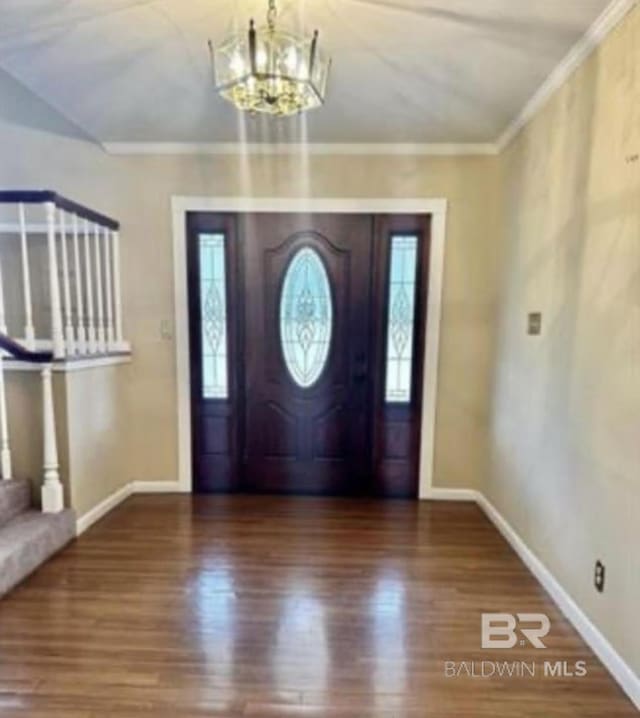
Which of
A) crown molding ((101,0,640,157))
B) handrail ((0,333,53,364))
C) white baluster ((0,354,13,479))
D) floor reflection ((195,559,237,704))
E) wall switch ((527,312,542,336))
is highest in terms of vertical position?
crown molding ((101,0,640,157))

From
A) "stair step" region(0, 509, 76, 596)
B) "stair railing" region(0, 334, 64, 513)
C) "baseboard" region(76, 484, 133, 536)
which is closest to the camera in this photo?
"stair step" region(0, 509, 76, 596)

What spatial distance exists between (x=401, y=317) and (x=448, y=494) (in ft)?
4.41

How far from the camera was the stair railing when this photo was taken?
3.01 m

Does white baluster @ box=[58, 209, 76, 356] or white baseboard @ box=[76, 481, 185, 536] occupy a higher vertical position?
white baluster @ box=[58, 209, 76, 356]

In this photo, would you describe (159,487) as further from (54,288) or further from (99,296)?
(54,288)

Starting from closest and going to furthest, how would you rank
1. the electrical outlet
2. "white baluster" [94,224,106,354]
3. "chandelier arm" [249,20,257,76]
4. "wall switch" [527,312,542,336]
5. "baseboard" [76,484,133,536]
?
"chandelier arm" [249,20,257,76], the electrical outlet, "wall switch" [527,312,542,336], "baseboard" [76,484,133,536], "white baluster" [94,224,106,354]

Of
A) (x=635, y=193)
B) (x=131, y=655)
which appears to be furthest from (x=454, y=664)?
(x=635, y=193)

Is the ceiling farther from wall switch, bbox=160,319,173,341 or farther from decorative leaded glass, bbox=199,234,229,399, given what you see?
wall switch, bbox=160,319,173,341

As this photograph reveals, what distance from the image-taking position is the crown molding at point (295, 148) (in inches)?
148

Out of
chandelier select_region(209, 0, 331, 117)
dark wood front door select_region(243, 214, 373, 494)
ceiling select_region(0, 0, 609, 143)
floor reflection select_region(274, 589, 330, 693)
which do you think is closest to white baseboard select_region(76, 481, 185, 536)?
dark wood front door select_region(243, 214, 373, 494)

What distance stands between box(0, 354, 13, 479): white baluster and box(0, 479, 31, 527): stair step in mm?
63

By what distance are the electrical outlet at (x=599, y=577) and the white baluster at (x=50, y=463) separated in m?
2.76

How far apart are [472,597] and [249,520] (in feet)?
4.99

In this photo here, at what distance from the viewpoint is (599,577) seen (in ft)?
7.06
